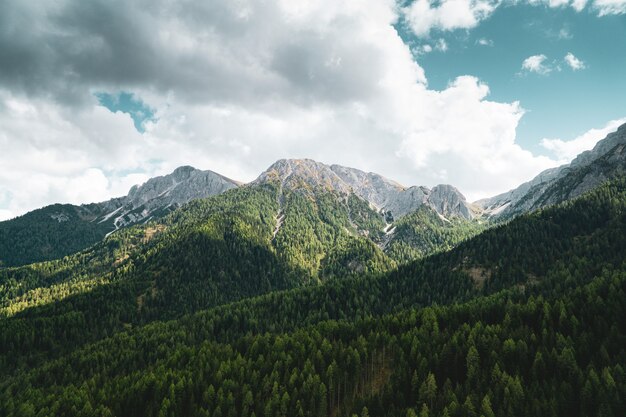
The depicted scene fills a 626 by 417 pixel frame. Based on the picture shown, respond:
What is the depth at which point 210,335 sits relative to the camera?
17912 cm

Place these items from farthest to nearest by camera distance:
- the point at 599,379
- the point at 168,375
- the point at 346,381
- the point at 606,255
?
1. the point at 606,255
2. the point at 168,375
3. the point at 346,381
4. the point at 599,379

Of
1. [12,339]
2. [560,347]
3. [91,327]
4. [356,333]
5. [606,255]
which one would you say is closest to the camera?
[560,347]

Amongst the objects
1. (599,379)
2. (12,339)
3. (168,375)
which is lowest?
(599,379)

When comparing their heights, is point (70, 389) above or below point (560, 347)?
above

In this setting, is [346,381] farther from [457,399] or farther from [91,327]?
[91,327]

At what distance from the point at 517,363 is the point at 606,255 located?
137m

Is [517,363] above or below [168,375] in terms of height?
below

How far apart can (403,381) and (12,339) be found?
186 meters

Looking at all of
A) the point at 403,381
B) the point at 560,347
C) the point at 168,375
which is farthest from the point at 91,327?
the point at 560,347

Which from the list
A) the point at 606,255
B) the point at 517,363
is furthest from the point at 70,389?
the point at 606,255

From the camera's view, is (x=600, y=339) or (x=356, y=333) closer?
(x=600, y=339)

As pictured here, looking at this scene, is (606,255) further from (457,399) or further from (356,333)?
(457,399)

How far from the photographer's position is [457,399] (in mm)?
79500

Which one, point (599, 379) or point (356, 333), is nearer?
point (599, 379)
